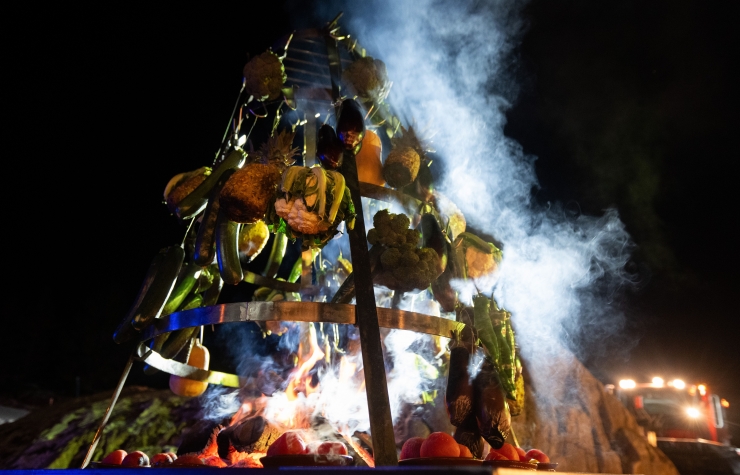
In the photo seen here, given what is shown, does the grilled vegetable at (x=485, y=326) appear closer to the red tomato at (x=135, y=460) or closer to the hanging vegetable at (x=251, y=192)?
the hanging vegetable at (x=251, y=192)

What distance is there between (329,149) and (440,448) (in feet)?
6.26

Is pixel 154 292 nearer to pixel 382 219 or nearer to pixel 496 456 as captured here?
pixel 382 219

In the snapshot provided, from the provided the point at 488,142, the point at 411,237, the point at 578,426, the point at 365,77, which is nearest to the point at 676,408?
the point at 578,426

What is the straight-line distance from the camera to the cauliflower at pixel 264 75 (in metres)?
4.01

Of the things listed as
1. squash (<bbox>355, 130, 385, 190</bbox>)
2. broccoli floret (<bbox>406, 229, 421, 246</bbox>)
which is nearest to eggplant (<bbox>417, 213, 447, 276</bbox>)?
broccoli floret (<bbox>406, 229, 421, 246</bbox>)

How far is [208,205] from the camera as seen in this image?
3.49 meters

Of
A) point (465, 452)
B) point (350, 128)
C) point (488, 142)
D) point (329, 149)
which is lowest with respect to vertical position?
point (465, 452)

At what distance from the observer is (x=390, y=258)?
3.19 metres

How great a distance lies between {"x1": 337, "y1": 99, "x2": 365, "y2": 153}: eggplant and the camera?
338 centimetres

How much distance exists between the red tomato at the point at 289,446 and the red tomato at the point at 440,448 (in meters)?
0.63

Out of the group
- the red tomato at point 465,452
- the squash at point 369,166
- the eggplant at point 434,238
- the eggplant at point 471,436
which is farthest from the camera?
the squash at point 369,166

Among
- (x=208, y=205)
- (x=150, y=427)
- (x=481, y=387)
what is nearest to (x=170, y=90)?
(x=150, y=427)

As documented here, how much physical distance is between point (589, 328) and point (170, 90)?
788cm

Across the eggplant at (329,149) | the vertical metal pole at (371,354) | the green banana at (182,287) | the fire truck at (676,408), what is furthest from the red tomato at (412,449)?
the fire truck at (676,408)
